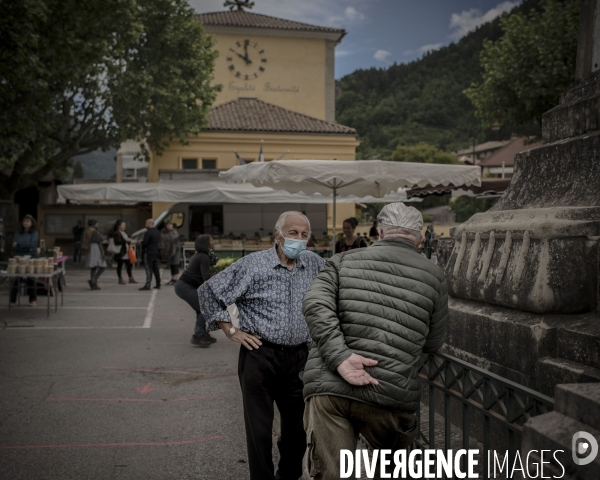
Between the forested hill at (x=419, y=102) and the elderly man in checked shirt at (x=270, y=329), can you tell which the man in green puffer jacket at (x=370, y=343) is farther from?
the forested hill at (x=419, y=102)

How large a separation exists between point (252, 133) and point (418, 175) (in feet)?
75.9

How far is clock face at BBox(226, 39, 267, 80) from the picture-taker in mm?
40906

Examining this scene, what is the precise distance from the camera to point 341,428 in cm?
293

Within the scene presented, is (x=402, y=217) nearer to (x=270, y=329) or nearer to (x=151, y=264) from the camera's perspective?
(x=270, y=329)

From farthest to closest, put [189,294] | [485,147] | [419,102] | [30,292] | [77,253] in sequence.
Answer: [485,147]
[419,102]
[77,253]
[30,292]
[189,294]

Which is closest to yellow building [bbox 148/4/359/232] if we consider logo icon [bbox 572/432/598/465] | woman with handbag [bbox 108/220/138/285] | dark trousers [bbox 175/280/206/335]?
woman with handbag [bbox 108/220/138/285]

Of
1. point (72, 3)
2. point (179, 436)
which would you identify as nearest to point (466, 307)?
point (179, 436)

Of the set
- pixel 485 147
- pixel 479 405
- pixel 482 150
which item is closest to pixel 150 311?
pixel 479 405

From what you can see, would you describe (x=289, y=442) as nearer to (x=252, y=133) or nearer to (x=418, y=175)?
(x=418, y=175)

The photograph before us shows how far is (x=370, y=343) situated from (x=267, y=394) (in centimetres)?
129

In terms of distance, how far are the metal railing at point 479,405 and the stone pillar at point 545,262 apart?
1.18 ft

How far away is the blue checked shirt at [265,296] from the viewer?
388cm

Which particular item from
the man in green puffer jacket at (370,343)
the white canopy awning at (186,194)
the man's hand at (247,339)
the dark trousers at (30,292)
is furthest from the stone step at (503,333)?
the white canopy awning at (186,194)

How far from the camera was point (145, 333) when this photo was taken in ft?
34.3
